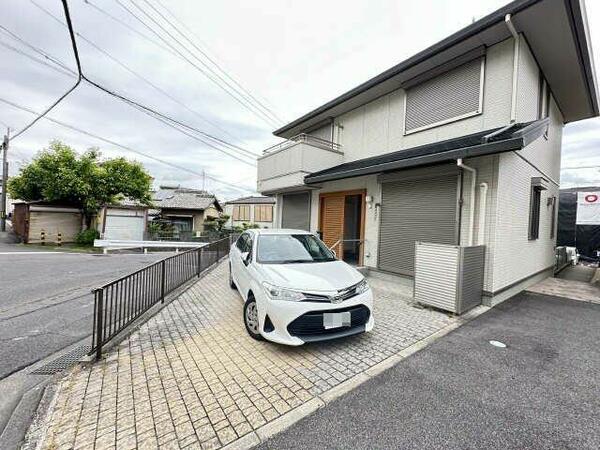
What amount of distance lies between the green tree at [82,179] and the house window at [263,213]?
19329mm

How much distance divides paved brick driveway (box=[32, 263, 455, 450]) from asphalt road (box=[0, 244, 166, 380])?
1.16 m

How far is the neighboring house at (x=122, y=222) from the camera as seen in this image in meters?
18.3

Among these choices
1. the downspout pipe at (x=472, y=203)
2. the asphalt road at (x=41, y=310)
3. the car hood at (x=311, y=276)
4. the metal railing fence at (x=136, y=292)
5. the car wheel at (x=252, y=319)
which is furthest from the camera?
the downspout pipe at (x=472, y=203)

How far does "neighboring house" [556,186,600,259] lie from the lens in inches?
525

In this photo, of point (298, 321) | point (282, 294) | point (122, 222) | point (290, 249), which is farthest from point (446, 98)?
point (122, 222)

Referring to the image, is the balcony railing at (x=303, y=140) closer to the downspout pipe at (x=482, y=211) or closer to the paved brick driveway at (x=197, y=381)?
the downspout pipe at (x=482, y=211)

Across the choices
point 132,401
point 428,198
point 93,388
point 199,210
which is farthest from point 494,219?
point 199,210

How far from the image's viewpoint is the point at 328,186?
30.3ft

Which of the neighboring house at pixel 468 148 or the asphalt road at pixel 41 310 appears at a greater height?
the neighboring house at pixel 468 148

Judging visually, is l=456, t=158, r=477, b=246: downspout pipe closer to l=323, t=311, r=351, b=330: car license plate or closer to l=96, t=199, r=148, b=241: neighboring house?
l=323, t=311, r=351, b=330: car license plate

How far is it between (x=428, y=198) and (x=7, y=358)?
7.88 metres

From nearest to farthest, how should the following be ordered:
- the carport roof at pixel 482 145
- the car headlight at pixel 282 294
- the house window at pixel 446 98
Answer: the car headlight at pixel 282 294 → the carport roof at pixel 482 145 → the house window at pixel 446 98

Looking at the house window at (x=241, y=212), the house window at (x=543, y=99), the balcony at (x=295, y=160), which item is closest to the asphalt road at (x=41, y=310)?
the balcony at (x=295, y=160)

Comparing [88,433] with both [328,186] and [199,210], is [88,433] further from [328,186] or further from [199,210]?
[199,210]
